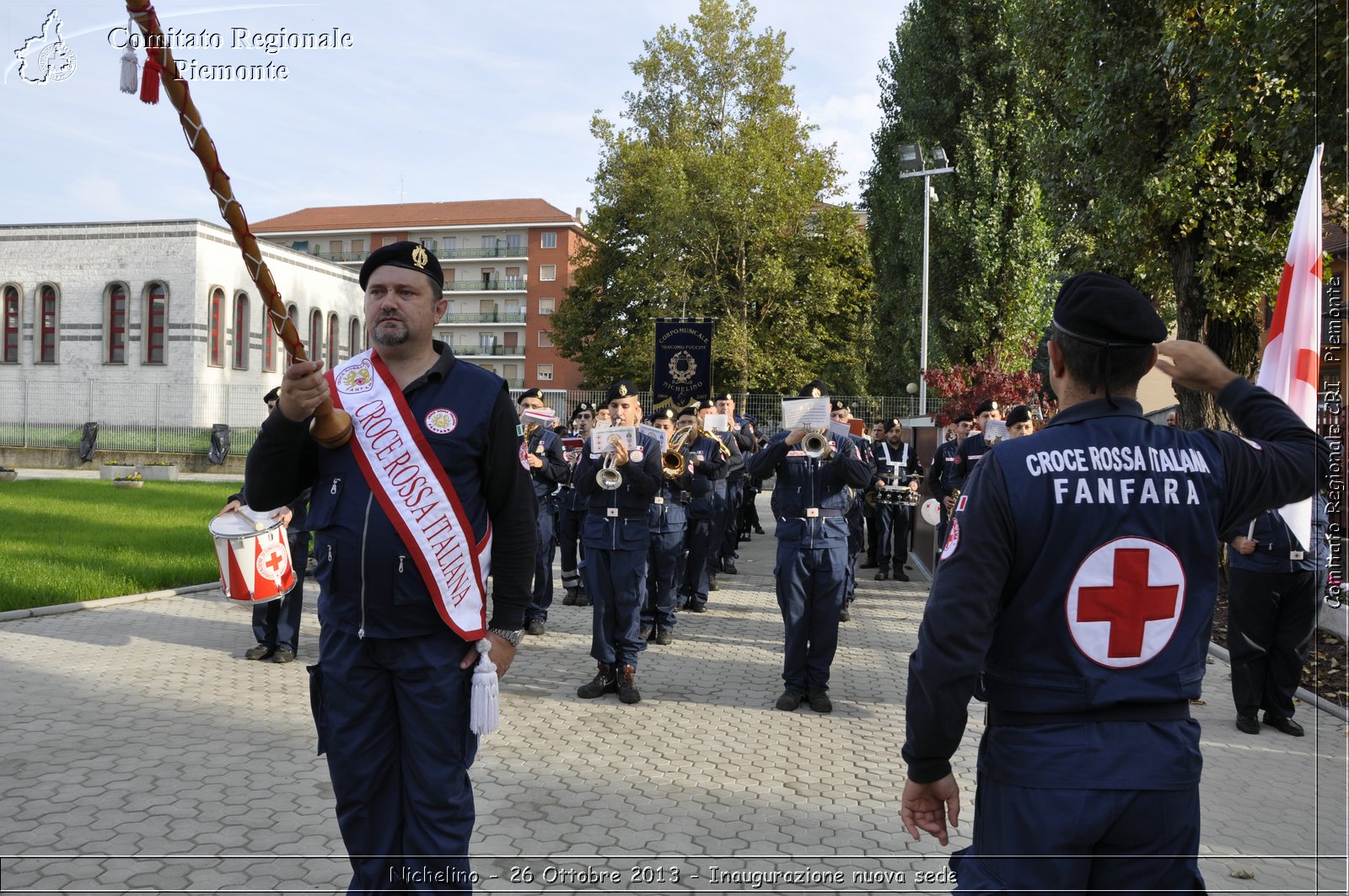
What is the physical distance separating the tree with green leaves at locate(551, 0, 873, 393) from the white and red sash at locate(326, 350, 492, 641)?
33431mm

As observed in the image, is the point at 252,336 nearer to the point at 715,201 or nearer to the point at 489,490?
the point at 715,201

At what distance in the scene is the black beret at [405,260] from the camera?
3463mm

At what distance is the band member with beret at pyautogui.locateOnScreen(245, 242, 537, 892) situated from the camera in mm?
3230

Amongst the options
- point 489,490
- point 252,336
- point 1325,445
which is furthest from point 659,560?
point 252,336

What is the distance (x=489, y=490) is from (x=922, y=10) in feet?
97.6

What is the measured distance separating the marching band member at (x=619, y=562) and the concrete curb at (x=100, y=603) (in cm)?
580

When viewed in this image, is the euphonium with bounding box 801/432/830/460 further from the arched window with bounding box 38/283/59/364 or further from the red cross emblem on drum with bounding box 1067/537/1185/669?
the arched window with bounding box 38/283/59/364

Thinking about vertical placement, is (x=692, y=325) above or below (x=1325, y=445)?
above

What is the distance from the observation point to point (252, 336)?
1679 inches

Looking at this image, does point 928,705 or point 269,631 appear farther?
point 269,631

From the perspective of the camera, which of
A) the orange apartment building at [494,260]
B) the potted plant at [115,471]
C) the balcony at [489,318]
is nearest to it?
the potted plant at [115,471]

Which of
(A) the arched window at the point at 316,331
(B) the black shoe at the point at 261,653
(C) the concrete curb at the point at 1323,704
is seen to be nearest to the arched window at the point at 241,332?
(A) the arched window at the point at 316,331

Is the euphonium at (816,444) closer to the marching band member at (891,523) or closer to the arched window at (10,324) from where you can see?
the marching band member at (891,523)

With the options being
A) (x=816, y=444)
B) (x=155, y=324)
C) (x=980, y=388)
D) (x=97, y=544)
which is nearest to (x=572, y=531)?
(x=816, y=444)
